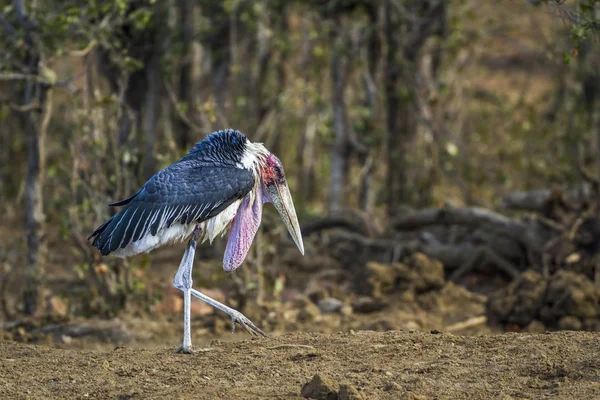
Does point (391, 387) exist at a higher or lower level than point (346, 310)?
higher

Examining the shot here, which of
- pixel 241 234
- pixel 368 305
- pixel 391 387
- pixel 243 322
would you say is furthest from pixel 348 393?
pixel 368 305

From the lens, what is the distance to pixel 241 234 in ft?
24.4

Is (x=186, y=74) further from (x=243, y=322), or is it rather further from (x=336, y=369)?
(x=336, y=369)

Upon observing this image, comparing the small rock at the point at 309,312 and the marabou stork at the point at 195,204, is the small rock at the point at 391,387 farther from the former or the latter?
the small rock at the point at 309,312

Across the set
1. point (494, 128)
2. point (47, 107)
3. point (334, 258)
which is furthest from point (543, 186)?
point (47, 107)

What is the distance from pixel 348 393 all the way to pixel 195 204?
7.38ft

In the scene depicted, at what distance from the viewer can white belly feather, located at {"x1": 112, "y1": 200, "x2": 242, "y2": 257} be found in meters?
6.99

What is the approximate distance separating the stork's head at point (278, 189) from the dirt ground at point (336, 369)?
1.12m

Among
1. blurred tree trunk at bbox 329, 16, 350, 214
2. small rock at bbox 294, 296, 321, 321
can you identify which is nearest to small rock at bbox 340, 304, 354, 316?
small rock at bbox 294, 296, 321, 321

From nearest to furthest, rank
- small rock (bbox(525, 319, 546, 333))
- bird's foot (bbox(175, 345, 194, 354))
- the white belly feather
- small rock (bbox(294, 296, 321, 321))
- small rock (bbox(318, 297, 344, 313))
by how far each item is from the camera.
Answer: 1. bird's foot (bbox(175, 345, 194, 354))
2. the white belly feather
3. small rock (bbox(525, 319, 546, 333))
4. small rock (bbox(294, 296, 321, 321))
5. small rock (bbox(318, 297, 344, 313))

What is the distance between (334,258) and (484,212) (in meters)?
2.05

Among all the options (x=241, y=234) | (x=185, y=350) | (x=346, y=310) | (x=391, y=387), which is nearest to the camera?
(x=391, y=387)

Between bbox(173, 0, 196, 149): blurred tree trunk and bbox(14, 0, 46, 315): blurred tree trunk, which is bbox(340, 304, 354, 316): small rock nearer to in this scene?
bbox(14, 0, 46, 315): blurred tree trunk

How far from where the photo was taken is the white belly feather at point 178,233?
699cm
